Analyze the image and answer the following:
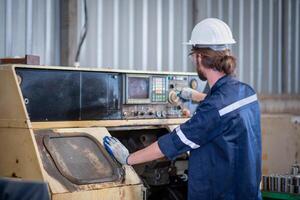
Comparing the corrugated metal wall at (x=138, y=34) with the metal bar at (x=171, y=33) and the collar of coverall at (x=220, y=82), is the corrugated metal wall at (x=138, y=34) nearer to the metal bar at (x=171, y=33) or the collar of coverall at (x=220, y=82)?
the metal bar at (x=171, y=33)

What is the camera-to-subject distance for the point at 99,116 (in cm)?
203

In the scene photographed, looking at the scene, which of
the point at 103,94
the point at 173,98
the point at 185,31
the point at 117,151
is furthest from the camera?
the point at 185,31

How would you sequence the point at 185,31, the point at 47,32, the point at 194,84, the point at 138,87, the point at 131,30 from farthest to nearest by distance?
the point at 185,31
the point at 131,30
the point at 47,32
the point at 194,84
the point at 138,87

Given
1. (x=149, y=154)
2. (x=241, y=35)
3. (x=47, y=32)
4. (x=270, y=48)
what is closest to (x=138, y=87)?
(x=149, y=154)

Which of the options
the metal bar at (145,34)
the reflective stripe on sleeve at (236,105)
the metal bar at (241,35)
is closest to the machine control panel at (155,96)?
the reflective stripe on sleeve at (236,105)

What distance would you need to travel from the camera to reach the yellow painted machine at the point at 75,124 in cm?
171

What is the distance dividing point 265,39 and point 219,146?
8.81 feet

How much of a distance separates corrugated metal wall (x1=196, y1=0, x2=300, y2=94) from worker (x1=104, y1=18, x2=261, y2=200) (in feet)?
6.30

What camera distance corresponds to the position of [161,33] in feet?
11.4

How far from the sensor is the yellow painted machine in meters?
1.71

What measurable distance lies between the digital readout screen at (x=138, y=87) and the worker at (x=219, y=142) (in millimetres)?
336

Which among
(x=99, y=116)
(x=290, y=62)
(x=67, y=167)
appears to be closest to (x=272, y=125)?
(x=290, y=62)

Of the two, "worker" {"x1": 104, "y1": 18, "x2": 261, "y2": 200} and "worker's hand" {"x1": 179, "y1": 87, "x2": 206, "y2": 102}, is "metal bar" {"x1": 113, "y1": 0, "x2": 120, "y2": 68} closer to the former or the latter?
"worker's hand" {"x1": 179, "y1": 87, "x2": 206, "y2": 102}

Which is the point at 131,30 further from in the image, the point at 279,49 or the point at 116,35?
the point at 279,49
